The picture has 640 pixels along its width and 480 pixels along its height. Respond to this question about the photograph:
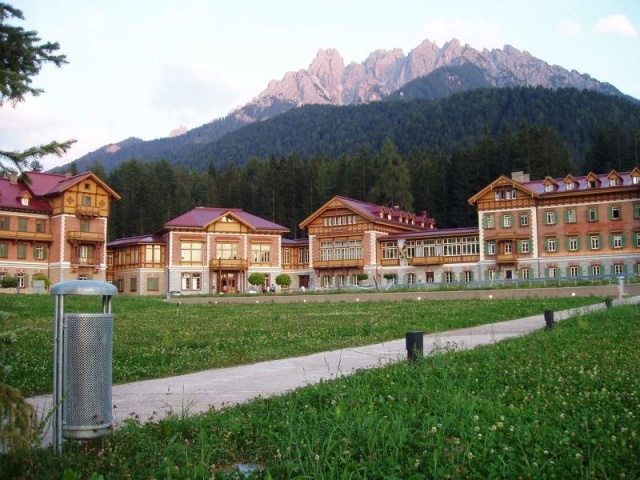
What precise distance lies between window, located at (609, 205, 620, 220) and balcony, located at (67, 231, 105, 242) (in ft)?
164

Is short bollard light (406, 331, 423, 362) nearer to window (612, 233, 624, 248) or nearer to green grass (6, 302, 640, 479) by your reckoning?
green grass (6, 302, 640, 479)

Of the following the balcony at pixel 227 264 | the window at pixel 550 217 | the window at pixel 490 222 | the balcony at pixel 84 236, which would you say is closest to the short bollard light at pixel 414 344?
the window at pixel 550 217

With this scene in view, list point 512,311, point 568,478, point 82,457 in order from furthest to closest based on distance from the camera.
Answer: point 512,311 → point 82,457 → point 568,478

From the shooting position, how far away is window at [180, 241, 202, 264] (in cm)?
7006

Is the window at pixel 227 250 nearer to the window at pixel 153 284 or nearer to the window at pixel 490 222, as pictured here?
the window at pixel 153 284

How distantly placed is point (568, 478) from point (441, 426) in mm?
1299

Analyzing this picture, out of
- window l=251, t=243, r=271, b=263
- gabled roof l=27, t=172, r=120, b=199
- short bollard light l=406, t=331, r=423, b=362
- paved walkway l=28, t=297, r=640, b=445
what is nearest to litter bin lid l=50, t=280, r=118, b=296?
paved walkway l=28, t=297, r=640, b=445

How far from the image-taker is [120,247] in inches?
2943

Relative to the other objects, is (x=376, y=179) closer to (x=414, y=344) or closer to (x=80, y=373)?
(x=414, y=344)

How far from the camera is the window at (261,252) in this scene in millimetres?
73812

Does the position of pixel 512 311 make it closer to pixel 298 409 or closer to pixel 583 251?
pixel 298 409

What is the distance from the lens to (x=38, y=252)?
64.5m

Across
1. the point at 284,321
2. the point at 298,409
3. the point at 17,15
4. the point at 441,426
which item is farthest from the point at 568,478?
the point at 284,321

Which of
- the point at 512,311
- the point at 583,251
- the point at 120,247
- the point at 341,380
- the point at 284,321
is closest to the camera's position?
the point at 341,380
